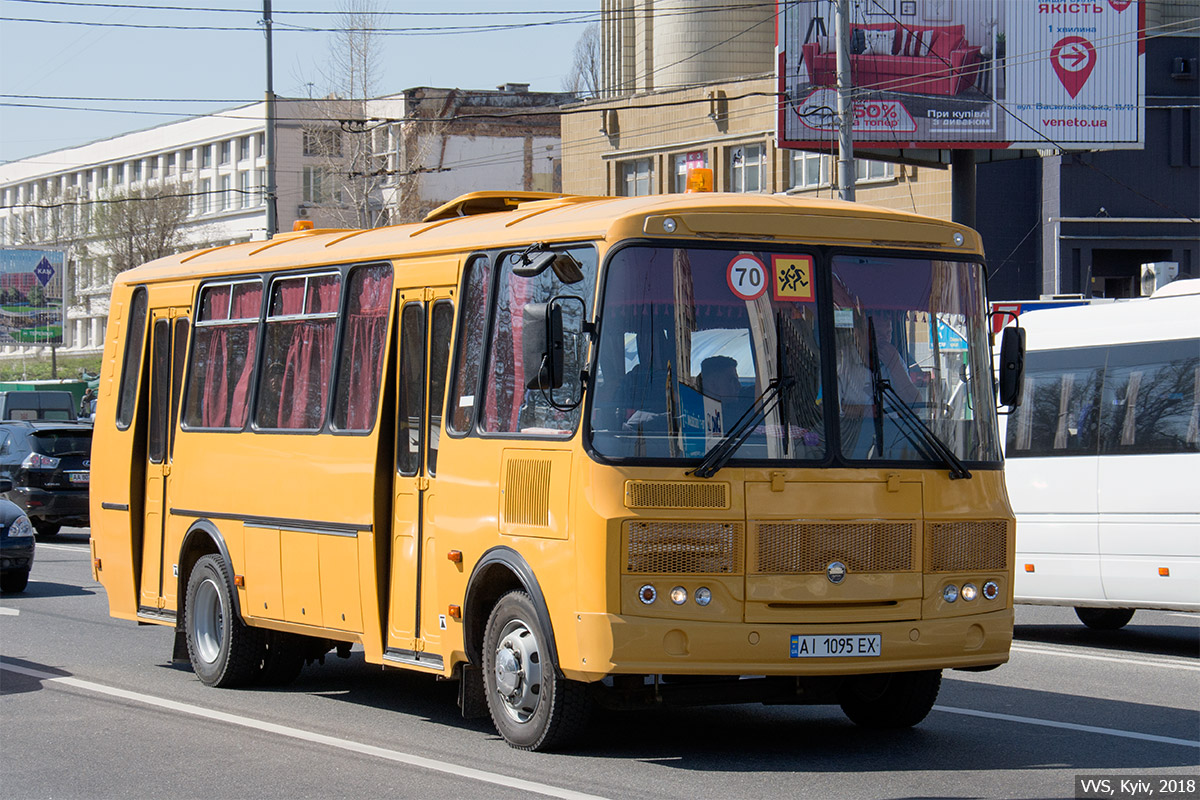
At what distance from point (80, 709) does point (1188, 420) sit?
8683 millimetres

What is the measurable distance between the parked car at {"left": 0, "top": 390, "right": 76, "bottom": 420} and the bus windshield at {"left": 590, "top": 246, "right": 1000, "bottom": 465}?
3252 centimetres

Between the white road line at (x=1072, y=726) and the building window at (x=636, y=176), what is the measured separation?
142 ft

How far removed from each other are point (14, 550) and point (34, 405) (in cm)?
2213

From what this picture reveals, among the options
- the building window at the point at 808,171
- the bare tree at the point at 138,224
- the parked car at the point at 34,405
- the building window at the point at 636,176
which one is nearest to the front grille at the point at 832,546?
the parked car at the point at 34,405

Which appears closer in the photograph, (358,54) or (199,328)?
(199,328)

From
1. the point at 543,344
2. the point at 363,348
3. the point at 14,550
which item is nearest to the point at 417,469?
the point at 363,348

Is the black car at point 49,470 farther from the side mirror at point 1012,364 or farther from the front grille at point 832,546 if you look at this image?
the front grille at point 832,546

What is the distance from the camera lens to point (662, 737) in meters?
9.43

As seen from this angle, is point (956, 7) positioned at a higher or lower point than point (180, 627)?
higher

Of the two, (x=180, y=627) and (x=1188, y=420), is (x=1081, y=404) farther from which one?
(x=180, y=627)

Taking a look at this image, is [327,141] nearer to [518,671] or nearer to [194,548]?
[194,548]

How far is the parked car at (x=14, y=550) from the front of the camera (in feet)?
59.4

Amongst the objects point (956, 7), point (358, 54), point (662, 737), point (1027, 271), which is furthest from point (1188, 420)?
point (358, 54)

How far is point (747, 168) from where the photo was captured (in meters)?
49.8
